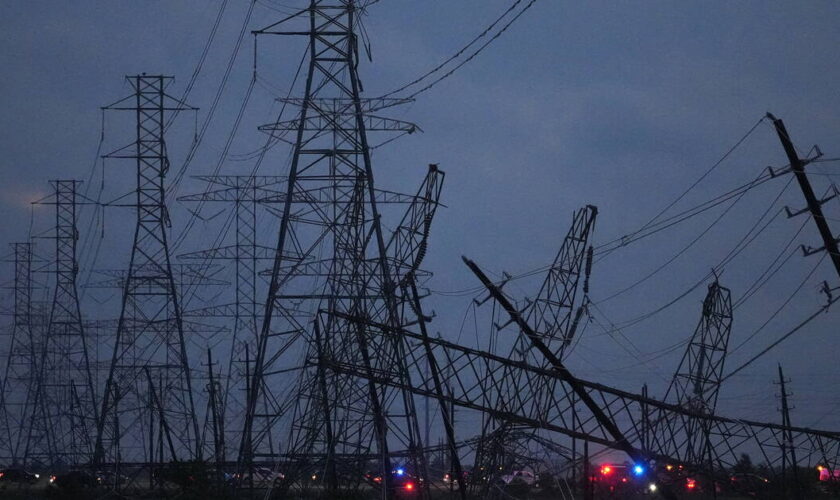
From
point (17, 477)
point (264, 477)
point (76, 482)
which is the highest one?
point (17, 477)

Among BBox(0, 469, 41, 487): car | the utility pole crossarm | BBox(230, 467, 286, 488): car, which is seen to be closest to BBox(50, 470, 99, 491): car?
BBox(230, 467, 286, 488): car

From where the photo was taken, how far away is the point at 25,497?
5366 centimetres

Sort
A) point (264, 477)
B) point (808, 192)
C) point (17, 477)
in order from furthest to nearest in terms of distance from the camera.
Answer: point (17, 477) → point (264, 477) → point (808, 192)

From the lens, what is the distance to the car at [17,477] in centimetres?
7706

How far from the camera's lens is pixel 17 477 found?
80562 millimetres

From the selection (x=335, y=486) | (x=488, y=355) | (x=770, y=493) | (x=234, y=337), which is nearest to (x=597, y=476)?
(x=770, y=493)

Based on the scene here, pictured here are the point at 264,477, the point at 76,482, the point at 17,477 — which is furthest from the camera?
the point at 17,477

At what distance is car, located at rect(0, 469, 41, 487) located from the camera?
77.1 metres

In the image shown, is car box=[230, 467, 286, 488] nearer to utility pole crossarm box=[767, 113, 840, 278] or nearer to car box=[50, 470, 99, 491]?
car box=[50, 470, 99, 491]

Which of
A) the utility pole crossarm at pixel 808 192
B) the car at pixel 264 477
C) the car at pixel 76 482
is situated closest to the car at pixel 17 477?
the car at pixel 76 482

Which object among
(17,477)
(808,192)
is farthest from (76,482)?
(808,192)

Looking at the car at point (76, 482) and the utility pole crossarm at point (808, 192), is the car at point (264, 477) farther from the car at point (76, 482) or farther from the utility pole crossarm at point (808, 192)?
the utility pole crossarm at point (808, 192)

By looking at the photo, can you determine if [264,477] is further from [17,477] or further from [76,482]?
[17,477]

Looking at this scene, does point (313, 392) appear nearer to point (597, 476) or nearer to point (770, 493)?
point (770, 493)
